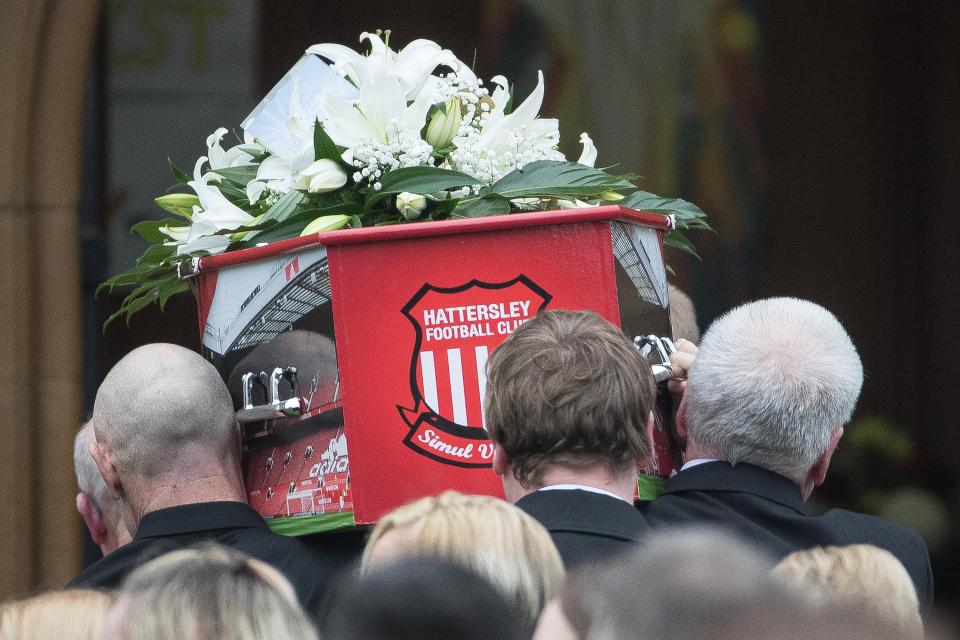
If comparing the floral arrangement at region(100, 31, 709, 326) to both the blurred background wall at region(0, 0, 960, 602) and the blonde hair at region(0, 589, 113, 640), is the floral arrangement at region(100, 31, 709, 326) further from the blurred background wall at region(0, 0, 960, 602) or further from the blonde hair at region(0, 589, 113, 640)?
the blurred background wall at region(0, 0, 960, 602)

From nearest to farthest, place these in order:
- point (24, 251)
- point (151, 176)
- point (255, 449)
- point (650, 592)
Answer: point (650, 592), point (255, 449), point (24, 251), point (151, 176)

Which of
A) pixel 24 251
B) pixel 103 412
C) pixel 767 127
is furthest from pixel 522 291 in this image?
pixel 767 127

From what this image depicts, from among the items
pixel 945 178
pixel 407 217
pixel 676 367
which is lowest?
pixel 676 367

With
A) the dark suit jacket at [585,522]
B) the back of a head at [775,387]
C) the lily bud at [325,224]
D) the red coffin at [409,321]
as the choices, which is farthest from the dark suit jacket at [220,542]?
the back of a head at [775,387]

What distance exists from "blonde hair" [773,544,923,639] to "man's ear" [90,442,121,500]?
1.29 m

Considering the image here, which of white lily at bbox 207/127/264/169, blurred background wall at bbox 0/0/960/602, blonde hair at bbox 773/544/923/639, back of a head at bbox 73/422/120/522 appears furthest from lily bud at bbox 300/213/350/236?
blurred background wall at bbox 0/0/960/602

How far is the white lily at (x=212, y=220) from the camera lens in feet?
7.84

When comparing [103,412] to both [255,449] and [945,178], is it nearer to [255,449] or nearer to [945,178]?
[255,449]

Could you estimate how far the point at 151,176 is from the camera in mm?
5375

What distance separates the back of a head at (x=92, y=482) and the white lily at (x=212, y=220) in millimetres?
606

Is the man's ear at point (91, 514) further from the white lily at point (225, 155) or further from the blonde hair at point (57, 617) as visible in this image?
the blonde hair at point (57, 617)

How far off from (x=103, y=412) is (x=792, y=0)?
4.46 meters

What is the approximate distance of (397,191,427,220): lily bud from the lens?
229 cm

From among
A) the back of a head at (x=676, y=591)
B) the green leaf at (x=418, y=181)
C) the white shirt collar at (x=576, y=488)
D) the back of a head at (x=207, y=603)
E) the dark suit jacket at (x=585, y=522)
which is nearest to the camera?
the back of a head at (x=676, y=591)
